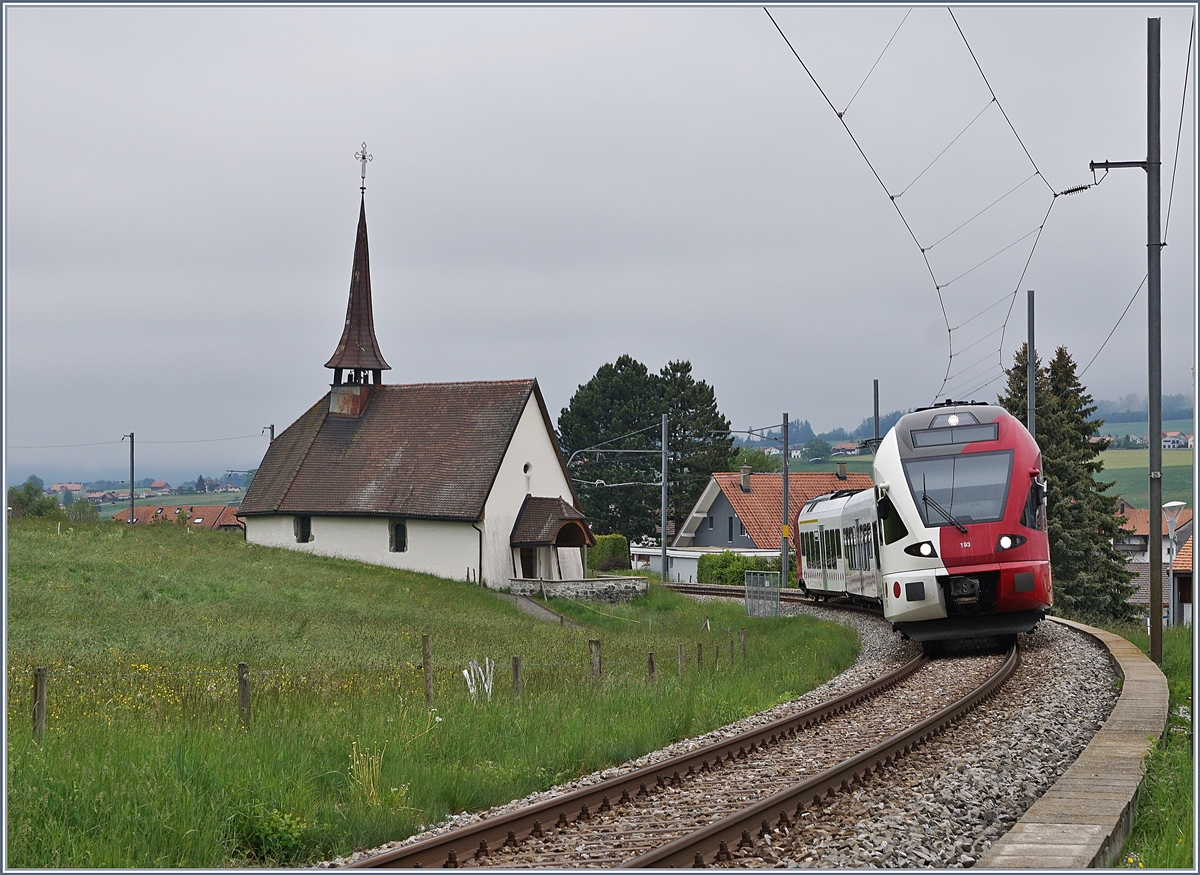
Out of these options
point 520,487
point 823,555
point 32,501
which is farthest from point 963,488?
point 32,501

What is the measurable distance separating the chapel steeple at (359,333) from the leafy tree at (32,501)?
34.5 m

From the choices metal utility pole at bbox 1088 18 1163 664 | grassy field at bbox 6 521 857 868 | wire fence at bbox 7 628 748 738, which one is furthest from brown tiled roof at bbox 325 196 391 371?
metal utility pole at bbox 1088 18 1163 664

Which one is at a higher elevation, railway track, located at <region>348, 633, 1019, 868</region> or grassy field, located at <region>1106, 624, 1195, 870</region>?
grassy field, located at <region>1106, 624, 1195, 870</region>

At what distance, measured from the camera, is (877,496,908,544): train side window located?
18.0 m

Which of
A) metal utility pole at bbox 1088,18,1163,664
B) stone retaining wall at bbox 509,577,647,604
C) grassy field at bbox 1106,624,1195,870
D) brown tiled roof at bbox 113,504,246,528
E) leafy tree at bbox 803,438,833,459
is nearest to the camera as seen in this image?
grassy field at bbox 1106,624,1195,870

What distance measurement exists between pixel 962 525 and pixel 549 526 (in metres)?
28.1

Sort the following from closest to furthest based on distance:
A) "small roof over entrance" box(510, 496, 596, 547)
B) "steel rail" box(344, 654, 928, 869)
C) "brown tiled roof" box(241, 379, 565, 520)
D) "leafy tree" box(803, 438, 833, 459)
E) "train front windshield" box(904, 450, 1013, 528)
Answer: "steel rail" box(344, 654, 928, 869) < "train front windshield" box(904, 450, 1013, 528) < "small roof over entrance" box(510, 496, 596, 547) < "brown tiled roof" box(241, 379, 565, 520) < "leafy tree" box(803, 438, 833, 459)

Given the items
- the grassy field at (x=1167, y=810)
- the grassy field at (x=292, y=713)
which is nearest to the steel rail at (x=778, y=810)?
the grassy field at (x=1167, y=810)

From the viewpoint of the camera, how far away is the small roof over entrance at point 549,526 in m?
44.2

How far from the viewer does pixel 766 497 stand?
232ft

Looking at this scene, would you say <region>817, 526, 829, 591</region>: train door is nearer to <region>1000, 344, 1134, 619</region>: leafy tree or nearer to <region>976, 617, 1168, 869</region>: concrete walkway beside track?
<region>1000, 344, 1134, 619</region>: leafy tree

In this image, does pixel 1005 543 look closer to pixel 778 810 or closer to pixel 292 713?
pixel 778 810

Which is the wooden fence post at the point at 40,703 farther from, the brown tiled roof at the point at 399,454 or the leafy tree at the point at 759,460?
the leafy tree at the point at 759,460

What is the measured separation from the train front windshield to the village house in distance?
27.1 metres
